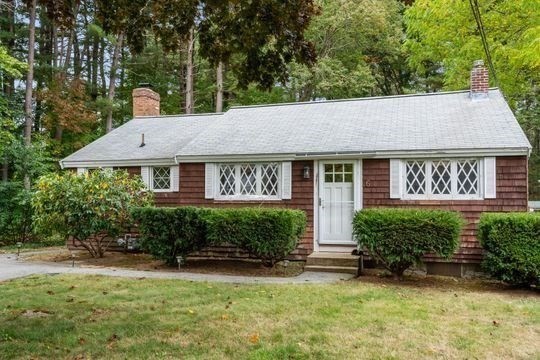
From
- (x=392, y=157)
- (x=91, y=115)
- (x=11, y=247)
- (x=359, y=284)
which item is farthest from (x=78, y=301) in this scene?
(x=91, y=115)

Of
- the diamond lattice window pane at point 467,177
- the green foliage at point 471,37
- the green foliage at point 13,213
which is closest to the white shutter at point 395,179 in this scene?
the diamond lattice window pane at point 467,177

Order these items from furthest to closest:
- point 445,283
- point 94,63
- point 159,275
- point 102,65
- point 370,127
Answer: point 102,65 < point 94,63 < point 370,127 < point 159,275 < point 445,283

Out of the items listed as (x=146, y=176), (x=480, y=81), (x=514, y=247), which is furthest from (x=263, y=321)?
(x=480, y=81)

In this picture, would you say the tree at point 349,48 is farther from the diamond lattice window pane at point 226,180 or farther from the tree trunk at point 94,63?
the diamond lattice window pane at point 226,180

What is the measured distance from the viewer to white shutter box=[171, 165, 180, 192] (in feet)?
34.9

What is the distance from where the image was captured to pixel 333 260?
29.0 ft

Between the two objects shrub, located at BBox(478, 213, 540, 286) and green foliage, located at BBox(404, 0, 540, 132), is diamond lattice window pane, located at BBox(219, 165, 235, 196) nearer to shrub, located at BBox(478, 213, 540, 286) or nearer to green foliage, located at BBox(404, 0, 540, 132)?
shrub, located at BBox(478, 213, 540, 286)

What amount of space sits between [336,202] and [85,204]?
5.45m

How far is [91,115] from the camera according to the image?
738 inches

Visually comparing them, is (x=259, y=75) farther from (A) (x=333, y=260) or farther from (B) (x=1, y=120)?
(B) (x=1, y=120)

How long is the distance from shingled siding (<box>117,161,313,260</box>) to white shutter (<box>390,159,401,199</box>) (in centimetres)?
166

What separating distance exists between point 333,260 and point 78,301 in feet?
15.7

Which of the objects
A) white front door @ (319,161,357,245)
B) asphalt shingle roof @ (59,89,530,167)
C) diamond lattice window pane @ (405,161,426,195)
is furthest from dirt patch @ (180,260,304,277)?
diamond lattice window pane @ (405,161,426,195)

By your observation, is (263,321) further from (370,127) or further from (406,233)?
(370,127)
